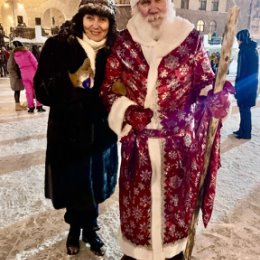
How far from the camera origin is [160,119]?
1733 millimetres

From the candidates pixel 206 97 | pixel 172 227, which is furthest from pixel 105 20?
pixel 172 227

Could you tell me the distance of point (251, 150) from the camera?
4.77 metres

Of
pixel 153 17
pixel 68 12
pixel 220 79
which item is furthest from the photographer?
pixel 68 12

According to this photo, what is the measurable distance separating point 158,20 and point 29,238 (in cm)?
194

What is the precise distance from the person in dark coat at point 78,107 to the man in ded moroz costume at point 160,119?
14 centimetres

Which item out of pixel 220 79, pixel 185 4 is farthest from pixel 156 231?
pixel 185 4

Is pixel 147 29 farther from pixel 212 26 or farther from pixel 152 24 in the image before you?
pixel 212 26

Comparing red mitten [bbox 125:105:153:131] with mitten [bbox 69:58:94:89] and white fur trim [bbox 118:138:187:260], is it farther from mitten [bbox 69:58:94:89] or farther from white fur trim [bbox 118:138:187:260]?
mitten [bbox 69:58:94:89]

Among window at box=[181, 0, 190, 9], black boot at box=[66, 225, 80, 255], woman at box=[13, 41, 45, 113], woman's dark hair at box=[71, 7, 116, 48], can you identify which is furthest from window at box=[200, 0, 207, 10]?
black boot at box=[66, 225, 80, 255]

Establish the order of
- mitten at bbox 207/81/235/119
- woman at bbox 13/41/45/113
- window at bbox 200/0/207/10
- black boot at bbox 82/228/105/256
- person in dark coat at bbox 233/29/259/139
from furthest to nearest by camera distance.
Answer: window at bbox 200/0/207/10 < woman at bbox 13/41/45/113 < person in dark coat at bbox 233/29/259/139 < black boot at bbox 82/228/105/256 < mitten at bbox 207/81/235/119

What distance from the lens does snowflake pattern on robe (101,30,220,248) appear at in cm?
169

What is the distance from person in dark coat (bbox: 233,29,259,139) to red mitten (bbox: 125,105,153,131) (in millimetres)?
3853

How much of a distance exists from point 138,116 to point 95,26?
626mm

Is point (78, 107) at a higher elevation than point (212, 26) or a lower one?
lower
